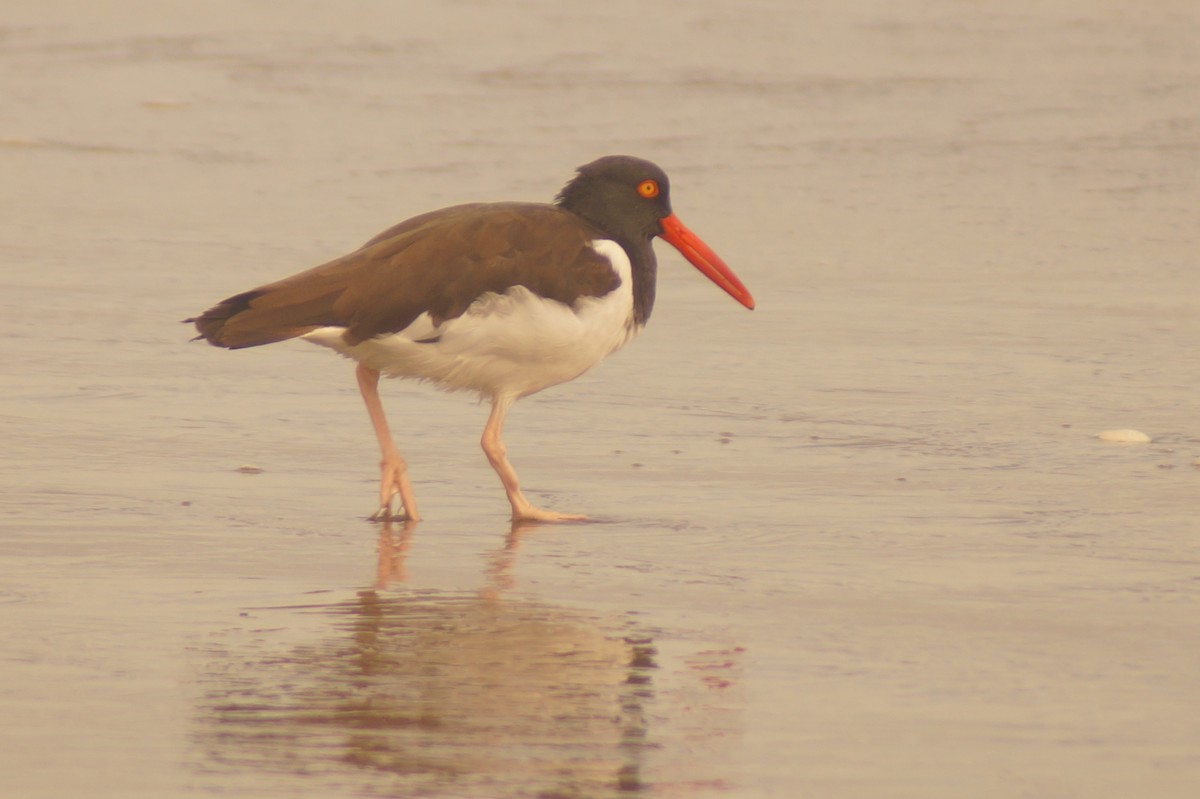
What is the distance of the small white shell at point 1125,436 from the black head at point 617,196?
1630mm

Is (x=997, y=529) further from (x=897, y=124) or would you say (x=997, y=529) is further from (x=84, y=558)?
(x=897, y=124)

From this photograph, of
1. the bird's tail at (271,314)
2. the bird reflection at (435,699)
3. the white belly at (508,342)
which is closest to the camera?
the bird reflection at (435,699)

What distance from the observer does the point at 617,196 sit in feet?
21.8

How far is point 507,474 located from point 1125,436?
7.00ft

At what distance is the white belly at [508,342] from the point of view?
6.11 m

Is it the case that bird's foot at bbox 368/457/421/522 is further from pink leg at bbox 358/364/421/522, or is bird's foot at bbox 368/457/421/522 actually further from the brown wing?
the brown wing

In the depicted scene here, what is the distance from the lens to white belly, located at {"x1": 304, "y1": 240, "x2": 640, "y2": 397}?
611 centimetres

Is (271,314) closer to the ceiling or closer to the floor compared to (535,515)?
closer to the ceiling

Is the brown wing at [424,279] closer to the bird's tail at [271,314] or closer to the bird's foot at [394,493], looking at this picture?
the bird's tail at [271,314]

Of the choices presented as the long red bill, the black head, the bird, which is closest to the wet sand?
the bird

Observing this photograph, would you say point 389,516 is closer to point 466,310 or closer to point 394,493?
point 394,493

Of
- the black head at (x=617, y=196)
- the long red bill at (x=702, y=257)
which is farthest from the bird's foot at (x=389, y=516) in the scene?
the long red bill at (x=702, y=257)

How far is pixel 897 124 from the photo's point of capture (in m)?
14.7

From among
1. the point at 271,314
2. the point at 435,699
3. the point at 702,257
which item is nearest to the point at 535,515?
the point at 271,314
